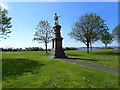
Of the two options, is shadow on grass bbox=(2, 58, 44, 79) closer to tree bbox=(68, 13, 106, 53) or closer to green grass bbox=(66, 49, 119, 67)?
green grass bbox=(66, 49, 119, 67)

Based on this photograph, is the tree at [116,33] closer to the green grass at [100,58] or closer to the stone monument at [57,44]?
the green grass at [100,58]

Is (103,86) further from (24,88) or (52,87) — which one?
(24,88)

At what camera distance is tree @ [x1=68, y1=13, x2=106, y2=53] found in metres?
40.9

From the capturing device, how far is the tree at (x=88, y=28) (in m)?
40.9

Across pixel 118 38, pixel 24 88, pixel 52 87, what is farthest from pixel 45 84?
pixel 118 38

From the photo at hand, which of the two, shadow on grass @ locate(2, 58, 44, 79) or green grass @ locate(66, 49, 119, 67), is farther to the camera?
green grass @ locate(66, 49, 119, 67)

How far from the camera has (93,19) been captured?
40812 millimetres

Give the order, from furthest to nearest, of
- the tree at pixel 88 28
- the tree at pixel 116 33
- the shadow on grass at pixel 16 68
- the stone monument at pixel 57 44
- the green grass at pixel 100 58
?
the tree at pixel 116 33 → the tree at pixel 88 28 → the stone monument at pixel 57 44 → the green grass at pixel 100 58 → the shadow on grass at pixel 16 68

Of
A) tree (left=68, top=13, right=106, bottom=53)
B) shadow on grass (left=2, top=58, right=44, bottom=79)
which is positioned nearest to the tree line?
tree (left=68, top=13, right=106, bottom=53)

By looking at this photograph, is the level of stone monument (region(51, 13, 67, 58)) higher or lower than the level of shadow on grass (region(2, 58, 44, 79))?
higher

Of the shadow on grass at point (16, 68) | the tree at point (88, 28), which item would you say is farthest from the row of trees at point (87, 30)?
the shadow on grass at point (16, 68)

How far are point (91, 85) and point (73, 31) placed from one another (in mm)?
36141

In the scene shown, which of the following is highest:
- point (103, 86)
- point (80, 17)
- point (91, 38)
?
point (80, 17)

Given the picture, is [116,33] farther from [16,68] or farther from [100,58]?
[16,68]
